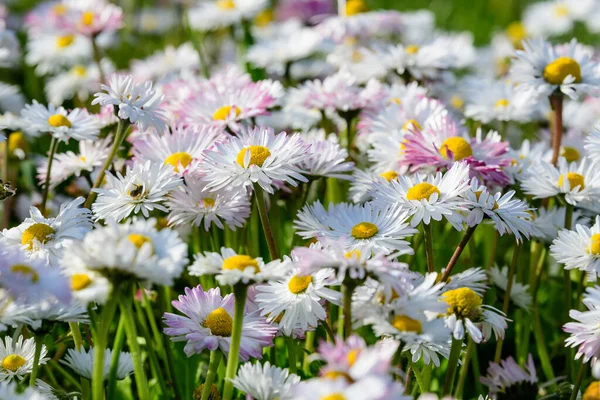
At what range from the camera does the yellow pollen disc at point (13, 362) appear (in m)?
1.43

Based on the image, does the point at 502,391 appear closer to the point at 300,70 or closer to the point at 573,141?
the point at 573,141

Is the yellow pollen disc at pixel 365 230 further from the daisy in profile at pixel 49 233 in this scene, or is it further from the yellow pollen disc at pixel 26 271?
the yellow pollen disc at pixel 26 271

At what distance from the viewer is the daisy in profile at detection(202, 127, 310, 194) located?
1.57 metres

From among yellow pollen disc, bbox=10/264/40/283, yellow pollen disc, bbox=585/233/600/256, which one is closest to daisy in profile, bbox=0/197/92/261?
yellow pollen disc, bbox=10/264/40/283

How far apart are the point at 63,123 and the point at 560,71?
4.16 ft

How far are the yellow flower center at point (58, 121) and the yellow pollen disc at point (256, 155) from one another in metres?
0.55

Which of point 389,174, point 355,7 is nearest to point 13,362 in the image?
point 389,174

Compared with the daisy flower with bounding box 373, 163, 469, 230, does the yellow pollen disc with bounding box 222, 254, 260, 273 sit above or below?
below

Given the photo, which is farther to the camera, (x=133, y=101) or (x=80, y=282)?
(x=133, y=101)

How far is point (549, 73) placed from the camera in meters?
2.05

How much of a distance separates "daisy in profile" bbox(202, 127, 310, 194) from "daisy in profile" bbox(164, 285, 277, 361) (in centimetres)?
23

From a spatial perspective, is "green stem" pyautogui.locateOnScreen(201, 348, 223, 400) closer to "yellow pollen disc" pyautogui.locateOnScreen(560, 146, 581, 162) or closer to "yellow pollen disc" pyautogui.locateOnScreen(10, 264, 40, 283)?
"yellow pollen disc" pyautogui.locateOnScreen(10, 264, 40, 283)

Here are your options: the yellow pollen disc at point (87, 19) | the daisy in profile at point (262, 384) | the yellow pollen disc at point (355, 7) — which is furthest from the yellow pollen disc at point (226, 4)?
the daisy in profile at point (262, 384)

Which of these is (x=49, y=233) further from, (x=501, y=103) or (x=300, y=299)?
(x=501, y=103)
